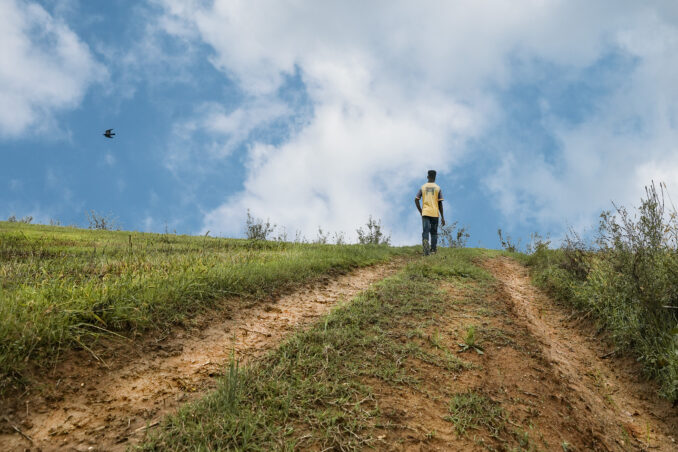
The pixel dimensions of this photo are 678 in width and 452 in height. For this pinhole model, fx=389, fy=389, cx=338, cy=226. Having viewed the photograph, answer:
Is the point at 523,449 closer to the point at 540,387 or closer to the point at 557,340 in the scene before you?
the point at 540,387

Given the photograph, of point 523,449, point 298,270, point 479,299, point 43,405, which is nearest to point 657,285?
point 479,299

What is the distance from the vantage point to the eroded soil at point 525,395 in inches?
124

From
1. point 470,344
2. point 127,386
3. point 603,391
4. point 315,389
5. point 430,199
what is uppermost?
point 430,199

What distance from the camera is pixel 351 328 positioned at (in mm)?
4926

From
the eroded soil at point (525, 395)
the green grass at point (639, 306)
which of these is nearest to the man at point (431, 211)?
the green grass at point (639, 306)

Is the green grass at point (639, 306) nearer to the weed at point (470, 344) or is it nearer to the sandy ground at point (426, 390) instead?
the sandy ground at point (426, 390)

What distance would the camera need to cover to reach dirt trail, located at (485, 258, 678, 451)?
12.2ft

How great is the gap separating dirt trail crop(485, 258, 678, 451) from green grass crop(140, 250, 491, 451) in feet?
4.25

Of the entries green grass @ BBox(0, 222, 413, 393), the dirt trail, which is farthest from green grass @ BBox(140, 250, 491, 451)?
green grass @ BBox(0, 222, 413, 393)

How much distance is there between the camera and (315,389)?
3459 millimetres

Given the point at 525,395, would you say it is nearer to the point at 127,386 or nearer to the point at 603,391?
the point at 603,391

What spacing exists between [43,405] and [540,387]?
15.3 ft

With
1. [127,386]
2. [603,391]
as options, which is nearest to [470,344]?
[603,391]

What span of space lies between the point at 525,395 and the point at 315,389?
207cm
